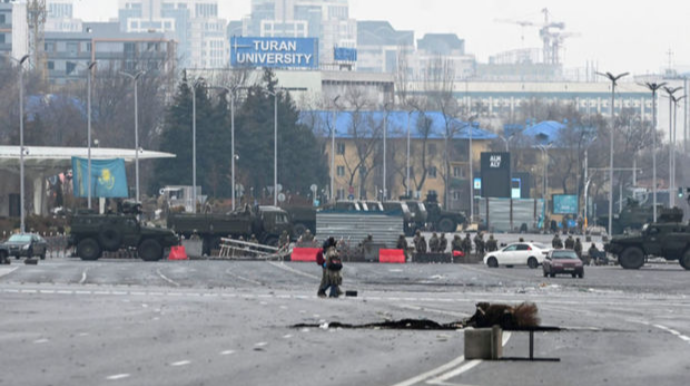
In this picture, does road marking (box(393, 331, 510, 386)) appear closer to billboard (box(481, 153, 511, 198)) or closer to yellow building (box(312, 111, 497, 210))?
billboard (box(481, 153, 511, 198))

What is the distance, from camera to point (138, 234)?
2397 inches

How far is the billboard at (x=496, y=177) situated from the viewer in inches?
4473

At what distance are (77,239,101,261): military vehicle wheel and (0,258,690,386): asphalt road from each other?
1399 centimetres

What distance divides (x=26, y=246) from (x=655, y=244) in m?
27.4

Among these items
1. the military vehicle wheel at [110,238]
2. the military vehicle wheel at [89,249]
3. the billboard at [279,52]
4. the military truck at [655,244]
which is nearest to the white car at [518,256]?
the military truck at [655,244]

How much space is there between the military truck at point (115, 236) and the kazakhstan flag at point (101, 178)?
27.5m

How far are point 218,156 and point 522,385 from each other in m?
95.9

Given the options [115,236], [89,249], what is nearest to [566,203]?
[115,236]

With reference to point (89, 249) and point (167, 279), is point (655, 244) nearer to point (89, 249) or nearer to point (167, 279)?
point (167, 279)

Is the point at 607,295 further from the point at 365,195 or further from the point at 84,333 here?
the point at 365,195

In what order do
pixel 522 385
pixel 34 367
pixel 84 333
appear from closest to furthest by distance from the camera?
pixel 522 385 → pixel 34 367 → pixel 84 333

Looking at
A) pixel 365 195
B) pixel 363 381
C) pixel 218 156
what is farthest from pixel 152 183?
pixel 363 381

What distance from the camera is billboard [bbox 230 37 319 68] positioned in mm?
195625

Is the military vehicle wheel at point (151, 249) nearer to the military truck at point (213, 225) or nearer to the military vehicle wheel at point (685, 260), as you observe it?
the military truck at point (213, 225)
